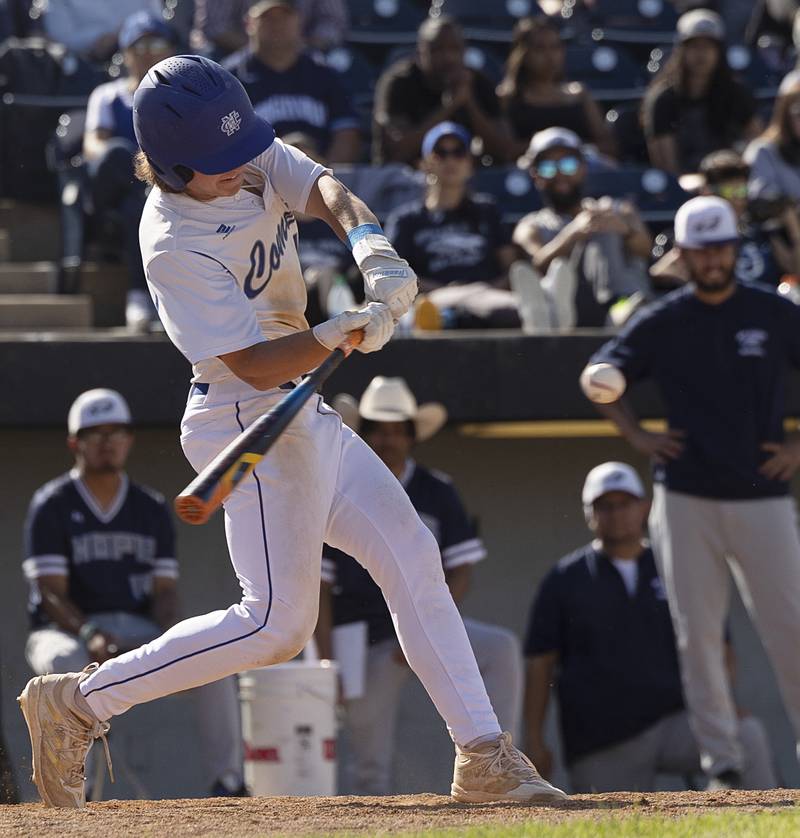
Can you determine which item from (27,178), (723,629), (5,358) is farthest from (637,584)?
(27,178)

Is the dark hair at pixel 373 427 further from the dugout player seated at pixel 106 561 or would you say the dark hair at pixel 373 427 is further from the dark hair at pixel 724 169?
the dark hair at pixel 724 169

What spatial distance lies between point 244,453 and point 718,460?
3137 mm

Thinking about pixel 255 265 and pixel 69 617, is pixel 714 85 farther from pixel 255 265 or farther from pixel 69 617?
pixel 255 265

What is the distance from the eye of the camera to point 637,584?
684cm

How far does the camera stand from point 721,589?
20.4 feet

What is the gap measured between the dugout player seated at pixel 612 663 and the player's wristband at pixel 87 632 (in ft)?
6.04

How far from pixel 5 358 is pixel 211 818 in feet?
11.8

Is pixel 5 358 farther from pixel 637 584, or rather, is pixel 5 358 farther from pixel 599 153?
pixel 599 153

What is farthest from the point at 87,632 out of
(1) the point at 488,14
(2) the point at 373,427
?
(1) the point at 488,14

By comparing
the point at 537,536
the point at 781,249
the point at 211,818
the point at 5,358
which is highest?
the point at 781,249

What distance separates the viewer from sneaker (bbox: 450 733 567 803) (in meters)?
3.81

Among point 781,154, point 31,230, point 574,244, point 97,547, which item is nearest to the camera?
point 97,547

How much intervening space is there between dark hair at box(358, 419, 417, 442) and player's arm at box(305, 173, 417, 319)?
2.82 metres

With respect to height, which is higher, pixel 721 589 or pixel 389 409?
pixel 389 409
